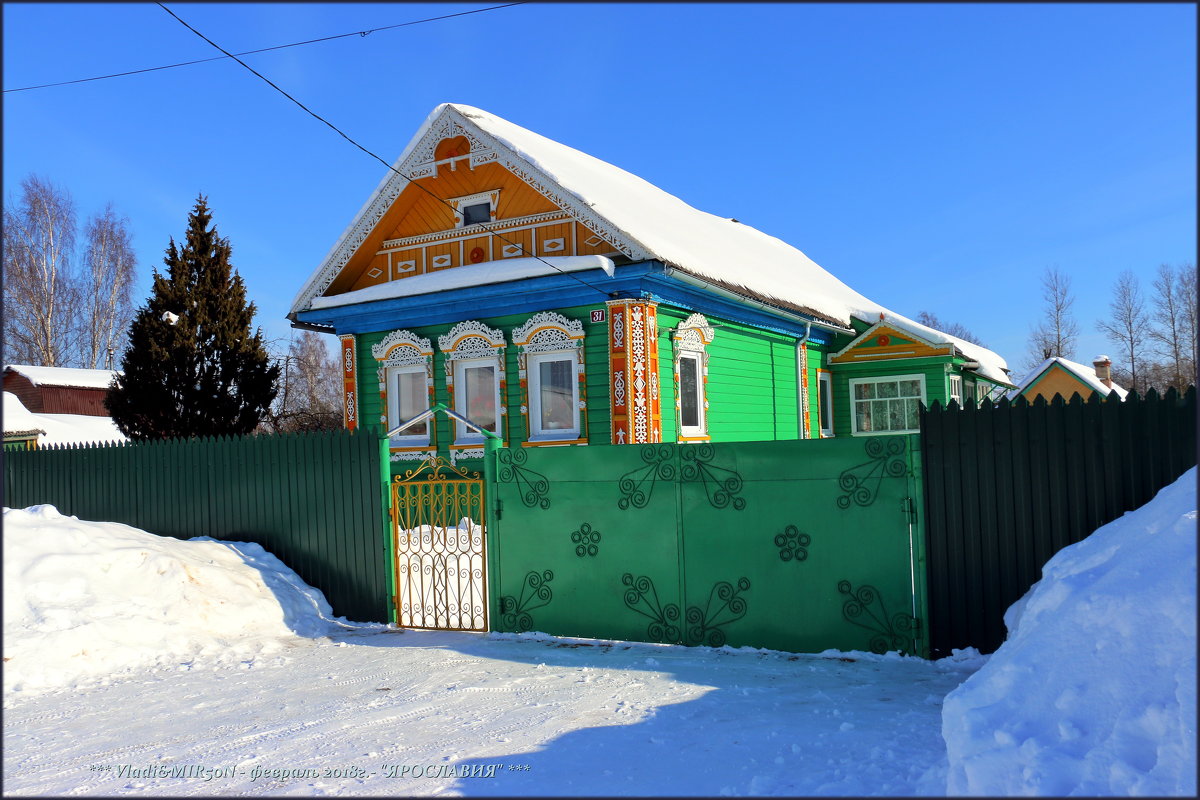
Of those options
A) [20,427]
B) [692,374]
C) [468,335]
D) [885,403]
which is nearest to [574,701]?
[692,374]

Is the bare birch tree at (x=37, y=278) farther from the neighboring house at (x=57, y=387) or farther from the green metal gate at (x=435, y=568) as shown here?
the green metal gate at (x=435, y=568)

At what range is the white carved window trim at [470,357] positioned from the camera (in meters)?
13.1

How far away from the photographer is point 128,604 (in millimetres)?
7645

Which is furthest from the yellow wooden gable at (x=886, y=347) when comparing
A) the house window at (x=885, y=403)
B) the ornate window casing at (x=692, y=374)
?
the ornate window casing at (x=692, y=374)

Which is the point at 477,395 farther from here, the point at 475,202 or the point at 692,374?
the point at 692,374

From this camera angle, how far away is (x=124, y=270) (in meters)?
40.2

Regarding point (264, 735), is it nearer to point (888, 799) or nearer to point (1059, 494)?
point (888, 799)

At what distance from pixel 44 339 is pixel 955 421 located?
143 ft

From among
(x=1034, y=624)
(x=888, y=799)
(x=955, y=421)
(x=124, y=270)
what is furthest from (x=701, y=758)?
(x=124, y=270)

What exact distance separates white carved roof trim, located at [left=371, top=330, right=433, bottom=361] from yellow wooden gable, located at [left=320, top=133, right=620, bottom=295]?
3.32ft

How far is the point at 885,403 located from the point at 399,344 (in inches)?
408

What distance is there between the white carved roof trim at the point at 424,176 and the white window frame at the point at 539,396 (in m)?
1.95

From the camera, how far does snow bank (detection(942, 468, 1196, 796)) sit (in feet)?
11.0

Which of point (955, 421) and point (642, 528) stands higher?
point (955, 421)
